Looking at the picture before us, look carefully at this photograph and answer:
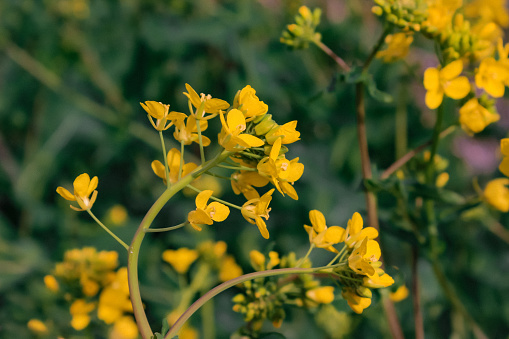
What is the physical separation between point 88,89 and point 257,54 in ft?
3.86

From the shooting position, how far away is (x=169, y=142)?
2.50 meters

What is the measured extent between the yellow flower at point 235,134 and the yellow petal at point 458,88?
0.52 meters

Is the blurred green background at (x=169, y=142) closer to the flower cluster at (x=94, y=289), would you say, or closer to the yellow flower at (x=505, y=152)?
the flower cluster at (x=94, y=289)

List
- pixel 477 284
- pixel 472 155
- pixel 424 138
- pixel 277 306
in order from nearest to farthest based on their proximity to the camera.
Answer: pixel 277 306
pixel 477 284
pixel 424 138
pixel 472 155

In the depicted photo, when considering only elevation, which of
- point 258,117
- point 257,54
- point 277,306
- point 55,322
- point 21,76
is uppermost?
point 258,117

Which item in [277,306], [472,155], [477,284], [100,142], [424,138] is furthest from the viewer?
[472,155]

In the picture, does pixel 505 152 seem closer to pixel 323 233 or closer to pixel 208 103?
pixel 323 233

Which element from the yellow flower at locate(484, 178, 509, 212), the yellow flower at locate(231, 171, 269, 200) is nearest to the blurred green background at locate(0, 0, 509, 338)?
the yellow flower at locate(484, 178, 509, 212)

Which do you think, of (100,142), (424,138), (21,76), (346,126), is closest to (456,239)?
(424,138)

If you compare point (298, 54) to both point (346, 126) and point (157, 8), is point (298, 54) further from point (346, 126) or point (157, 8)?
point (157, 8)

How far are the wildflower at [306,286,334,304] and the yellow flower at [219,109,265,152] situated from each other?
425 mm

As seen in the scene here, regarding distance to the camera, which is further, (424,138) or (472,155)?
(472,155)

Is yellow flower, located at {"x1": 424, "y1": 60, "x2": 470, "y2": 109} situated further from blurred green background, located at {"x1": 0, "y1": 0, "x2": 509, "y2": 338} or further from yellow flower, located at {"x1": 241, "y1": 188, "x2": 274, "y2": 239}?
blurred green background, located at {"x1": 0, "y1": 0, "x2": 509, "y2": 338}

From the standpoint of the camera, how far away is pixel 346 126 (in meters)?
2.38
